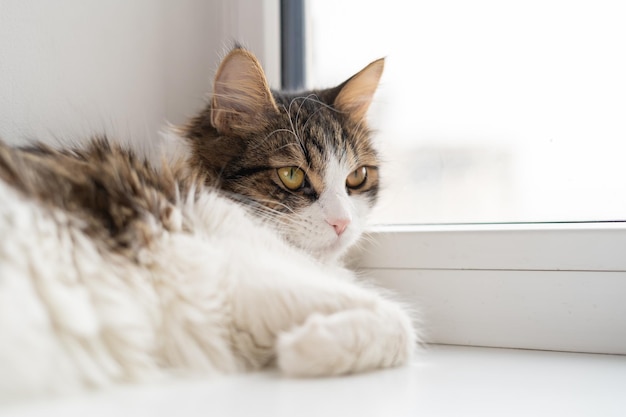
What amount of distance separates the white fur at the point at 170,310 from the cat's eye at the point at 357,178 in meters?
0.37

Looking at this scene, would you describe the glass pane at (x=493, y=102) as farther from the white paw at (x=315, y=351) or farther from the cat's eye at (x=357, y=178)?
the white paw at (x=315, y=351)

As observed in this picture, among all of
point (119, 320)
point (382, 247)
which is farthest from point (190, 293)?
point (382, 247)

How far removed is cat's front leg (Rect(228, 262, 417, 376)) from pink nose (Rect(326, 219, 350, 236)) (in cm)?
23

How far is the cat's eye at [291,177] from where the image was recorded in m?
1.18

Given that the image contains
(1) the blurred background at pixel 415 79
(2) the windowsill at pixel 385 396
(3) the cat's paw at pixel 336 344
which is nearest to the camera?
(2) the windowsill at pixel 385 396

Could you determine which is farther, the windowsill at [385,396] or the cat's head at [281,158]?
the cat's head at [281,158]

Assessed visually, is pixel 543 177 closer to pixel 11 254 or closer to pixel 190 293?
pixel 190 293

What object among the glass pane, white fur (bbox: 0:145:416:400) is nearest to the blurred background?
the glass pane

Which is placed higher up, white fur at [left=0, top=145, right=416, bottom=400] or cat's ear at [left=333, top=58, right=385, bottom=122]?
cat's ear at [left=333, top=58, right=385, bottom=122]

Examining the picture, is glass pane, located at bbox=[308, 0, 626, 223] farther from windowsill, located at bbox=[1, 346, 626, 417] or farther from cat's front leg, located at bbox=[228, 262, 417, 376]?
cat's front leg, located at bbox=[228, 262, 417, 376]

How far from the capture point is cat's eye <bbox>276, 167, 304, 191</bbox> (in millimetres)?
1182

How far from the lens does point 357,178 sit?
1.32 metres

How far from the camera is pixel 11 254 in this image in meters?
0.70

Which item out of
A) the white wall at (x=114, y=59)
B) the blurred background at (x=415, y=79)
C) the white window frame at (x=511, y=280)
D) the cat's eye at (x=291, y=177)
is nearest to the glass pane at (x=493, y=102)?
the blurred background at (x=415, y=79)
